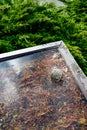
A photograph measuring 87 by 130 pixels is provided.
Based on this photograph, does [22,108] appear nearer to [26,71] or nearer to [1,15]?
[26,71]

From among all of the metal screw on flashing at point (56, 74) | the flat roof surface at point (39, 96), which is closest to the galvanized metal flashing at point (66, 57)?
the flat roof surface at point (39, 96)

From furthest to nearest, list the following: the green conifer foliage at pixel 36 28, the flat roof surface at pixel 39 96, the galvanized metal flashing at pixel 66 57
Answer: the green conifer foliage at pixel 36 28 < the galvanized metal flashing at pixel 66 57 < the flat roof surface at pixel 39 96

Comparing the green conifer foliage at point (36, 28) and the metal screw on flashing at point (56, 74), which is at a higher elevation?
the green conifer foliage at point (36, 28)

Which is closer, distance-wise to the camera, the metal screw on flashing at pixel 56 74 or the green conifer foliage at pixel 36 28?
the metal screw on flashing at pixel 56 74

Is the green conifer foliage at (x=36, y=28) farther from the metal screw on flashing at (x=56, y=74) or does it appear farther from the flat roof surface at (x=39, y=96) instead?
the metal screw on flashing at (x=56, y=74)

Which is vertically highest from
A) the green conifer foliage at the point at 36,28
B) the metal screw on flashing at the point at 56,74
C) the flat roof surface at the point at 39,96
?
the green conifer foliage at the point at 36,28

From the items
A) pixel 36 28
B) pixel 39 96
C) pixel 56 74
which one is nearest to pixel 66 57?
pixel 56 74

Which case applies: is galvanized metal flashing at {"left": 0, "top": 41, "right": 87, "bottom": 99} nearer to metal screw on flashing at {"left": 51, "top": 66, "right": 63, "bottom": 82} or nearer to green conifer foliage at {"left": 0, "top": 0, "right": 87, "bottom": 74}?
metal screw on flashing at {"left": 51, "top": 66, "right": 63, "bottom": 82}

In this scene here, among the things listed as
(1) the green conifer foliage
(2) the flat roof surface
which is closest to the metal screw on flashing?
(2) the flat roof surface
